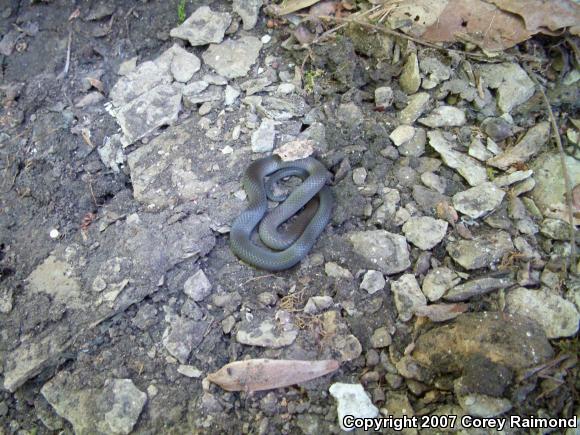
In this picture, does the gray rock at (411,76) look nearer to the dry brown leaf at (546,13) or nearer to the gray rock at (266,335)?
the dry brown leaf at (546,13)

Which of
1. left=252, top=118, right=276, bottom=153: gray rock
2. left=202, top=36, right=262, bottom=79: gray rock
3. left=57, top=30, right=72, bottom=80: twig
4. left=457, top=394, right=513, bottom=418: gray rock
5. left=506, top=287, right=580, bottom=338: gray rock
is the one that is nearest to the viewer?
left=457, top=394, right=513, bottom=418: gray rock

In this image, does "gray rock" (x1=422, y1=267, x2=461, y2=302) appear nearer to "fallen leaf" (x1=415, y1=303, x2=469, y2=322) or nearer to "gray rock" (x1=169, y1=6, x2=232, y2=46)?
"fallen leaf" (x1=415, y1=303, x2=469, y2=322)

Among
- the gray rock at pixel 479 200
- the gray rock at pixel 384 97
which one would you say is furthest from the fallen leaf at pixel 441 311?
the gray rock at pixel 384 97

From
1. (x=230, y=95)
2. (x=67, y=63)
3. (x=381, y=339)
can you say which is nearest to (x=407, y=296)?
(x=381, y=339)

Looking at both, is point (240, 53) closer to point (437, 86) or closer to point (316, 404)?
point (437, 86)

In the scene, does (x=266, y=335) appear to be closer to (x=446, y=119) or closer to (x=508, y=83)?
(x=446, y=119)

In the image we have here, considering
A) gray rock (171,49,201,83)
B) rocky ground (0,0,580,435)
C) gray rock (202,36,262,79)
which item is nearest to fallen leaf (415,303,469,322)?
rocky ground (0,0,580,435)
